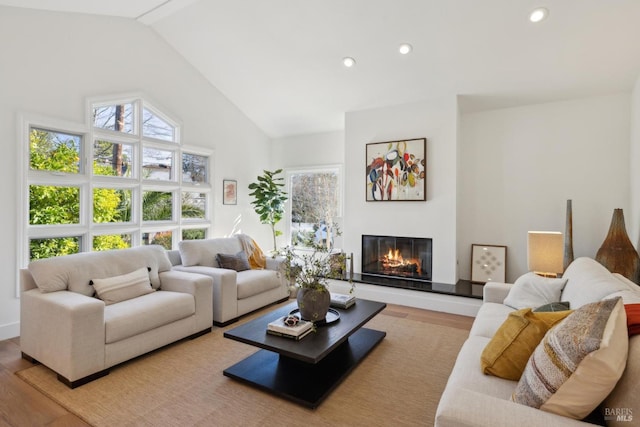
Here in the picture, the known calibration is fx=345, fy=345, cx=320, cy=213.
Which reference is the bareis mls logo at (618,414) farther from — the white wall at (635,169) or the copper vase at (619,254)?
the white wall at (635,169)

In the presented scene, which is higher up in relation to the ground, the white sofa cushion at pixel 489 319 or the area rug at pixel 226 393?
the white sofa cushion at pixel 489 319

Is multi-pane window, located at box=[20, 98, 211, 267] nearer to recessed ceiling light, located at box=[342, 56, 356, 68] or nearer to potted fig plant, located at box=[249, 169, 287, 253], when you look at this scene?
potted fig plant, located at box=[249, 169, 287, 253]

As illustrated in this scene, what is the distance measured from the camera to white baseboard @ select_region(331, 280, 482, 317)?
408 centimetres

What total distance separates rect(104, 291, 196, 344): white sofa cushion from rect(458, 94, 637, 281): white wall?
3.63 metres

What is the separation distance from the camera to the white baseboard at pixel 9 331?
10.7ft

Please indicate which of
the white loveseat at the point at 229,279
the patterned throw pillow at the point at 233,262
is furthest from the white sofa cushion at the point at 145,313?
the patterned throw pillow at the point at 233,262

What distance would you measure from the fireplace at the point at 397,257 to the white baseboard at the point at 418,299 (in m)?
0.39

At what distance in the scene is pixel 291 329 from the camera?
2.43 meters

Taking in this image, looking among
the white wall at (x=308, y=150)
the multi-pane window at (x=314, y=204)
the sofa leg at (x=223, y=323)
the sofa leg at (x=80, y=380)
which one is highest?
the white wall at (x=308, y=150)

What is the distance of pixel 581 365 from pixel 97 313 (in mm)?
2867

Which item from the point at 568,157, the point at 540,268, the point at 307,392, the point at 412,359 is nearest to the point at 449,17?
the point at 568,157

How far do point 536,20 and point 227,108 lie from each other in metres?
4.23

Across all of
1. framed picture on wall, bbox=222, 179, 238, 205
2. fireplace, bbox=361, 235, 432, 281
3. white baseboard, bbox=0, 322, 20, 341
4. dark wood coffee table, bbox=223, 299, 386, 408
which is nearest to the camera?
dark wood coffee table, bbox=223, 299, 386, 408

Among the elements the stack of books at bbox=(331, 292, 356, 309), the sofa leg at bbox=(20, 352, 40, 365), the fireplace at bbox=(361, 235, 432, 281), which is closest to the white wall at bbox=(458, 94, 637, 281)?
the fireplace at bbox=(361, 235, 432, 281)
